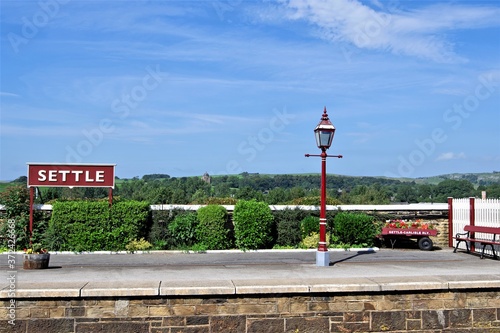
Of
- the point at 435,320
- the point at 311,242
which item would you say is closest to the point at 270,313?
the point at 435,320

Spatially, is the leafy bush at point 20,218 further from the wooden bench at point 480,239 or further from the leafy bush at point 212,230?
the wooden bench at point 480,239

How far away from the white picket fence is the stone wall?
926 cm

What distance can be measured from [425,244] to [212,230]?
24.1 feet

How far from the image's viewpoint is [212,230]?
63.1ft

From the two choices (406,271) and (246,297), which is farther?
(406,271)

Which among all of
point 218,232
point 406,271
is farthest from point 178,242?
point 406,271

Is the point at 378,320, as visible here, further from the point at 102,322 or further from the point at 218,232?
the point at 218,232

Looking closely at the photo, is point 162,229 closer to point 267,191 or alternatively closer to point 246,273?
point 246,273

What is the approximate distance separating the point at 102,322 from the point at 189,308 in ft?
4.12

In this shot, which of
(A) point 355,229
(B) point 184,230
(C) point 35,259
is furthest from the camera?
(A) point 355,229

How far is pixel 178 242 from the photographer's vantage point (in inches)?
763

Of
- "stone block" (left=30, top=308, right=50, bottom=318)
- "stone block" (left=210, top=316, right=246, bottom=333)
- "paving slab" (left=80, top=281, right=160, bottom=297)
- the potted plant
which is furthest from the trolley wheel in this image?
"stone block" (left=30, top=308, right=50, bottom=318)

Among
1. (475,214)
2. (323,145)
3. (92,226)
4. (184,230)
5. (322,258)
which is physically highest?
(323,145)

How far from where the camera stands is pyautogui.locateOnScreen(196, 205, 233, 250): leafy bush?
19156 millimetres
